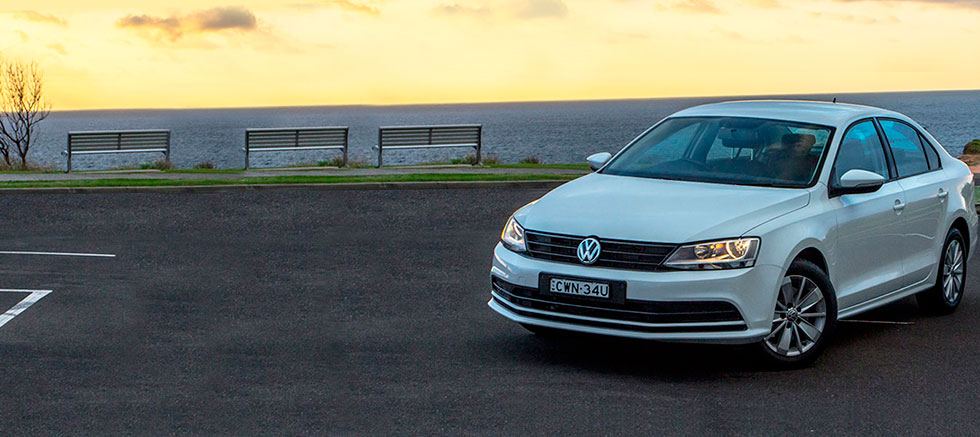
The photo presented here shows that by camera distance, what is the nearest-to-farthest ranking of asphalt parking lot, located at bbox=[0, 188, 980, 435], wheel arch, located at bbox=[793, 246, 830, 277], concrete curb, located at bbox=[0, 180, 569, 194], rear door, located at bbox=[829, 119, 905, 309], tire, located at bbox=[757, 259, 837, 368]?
asphalt parking lot, located at bbox=[0, 188, 980, 435]
tire, located at bbox=[757, 259, 837, 368]
wheel arch, located at bbox=[793, 246, 830, 277]
rear door, located at bbox=[829, 119, 905, 309]
concrete curb, located at bbox=[0, 180, 569, 194]

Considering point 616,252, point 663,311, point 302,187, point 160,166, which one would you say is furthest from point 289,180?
point 663,311

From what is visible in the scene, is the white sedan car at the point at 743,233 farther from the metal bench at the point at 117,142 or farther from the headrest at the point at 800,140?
the metal bench at the point at 117,142

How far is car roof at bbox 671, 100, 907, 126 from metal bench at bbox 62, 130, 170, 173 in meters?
18.9

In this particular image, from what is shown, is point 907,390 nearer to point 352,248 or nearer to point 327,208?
point 352,248

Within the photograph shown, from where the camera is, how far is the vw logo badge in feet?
20.7

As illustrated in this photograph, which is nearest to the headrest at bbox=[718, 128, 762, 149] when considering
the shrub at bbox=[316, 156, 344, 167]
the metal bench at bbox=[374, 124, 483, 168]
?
the shrub at bbox=[316, 156, 344, 167]

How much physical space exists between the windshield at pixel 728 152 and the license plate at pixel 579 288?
1.35 metres

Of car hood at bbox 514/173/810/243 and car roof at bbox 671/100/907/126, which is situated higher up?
car roof at bbox 671/100/907/126

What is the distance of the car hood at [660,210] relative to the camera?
625 cm

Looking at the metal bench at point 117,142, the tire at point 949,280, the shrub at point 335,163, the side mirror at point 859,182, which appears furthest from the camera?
the shrub at point 335,163

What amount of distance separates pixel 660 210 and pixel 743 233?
19.9 inches

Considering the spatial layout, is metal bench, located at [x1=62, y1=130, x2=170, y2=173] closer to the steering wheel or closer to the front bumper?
the steering wheel

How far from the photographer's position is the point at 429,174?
20688 mm

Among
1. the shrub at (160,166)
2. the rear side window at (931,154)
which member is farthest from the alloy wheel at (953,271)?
the shrub at (160,166)
